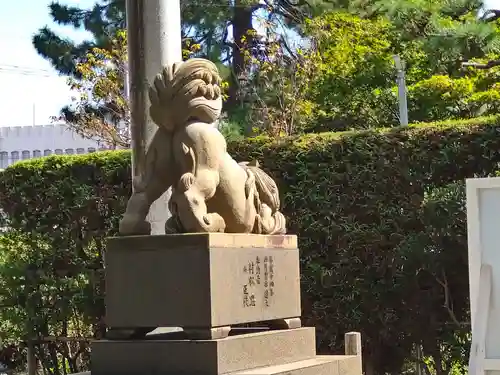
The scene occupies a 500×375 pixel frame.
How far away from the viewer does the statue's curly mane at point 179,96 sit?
4246 mm

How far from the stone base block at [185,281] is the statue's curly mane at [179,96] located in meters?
0.61

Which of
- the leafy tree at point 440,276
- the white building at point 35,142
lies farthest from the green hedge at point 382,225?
the white building at point 35,142

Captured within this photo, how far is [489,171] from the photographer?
8133mm

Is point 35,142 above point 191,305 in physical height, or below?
above

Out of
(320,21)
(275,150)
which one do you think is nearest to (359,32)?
(320,21)

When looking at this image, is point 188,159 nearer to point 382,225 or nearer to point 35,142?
point 382,225

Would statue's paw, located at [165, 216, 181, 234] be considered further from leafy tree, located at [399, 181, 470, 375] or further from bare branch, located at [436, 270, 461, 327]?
bare branch, located at [436, 270, 461, 327]

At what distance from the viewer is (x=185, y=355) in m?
3.95

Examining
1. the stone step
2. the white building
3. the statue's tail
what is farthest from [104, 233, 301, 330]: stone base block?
the white building

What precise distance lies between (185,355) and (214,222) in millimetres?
639

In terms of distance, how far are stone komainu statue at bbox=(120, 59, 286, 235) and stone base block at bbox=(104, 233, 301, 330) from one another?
0.11 meters

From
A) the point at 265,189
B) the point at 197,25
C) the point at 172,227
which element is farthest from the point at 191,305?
the point at 197,25

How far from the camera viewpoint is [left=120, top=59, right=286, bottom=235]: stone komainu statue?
4.16 m

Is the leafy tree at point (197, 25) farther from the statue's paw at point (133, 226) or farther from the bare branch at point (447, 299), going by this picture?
the statue's paw at point (133, 226)
